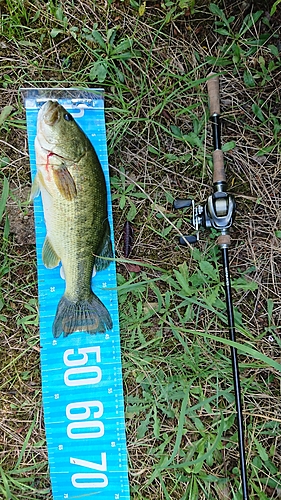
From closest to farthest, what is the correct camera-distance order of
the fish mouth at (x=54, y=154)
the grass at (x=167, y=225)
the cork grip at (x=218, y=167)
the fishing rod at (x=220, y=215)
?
1. the fish mouth at (x=54, y=154)
2. the fishing rod at (x=220, y=215)
3. the cork grip at (x=218, y=167)
4. the grass at (x=167, y=225)

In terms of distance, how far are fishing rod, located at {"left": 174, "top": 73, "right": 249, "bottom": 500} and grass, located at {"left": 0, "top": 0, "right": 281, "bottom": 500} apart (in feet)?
0.34

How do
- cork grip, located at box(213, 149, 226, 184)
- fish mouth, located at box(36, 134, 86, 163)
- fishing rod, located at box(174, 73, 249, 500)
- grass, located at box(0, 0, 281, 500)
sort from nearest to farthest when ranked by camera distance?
fish mouth, located at box(36, 134, 86, 163), fishing rod, located at box(174, 73, 249, 500), cork grip, located at box(213, 149, 226, 184), grass, located at box(0, 0, 281, 500)

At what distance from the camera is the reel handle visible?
2.74m

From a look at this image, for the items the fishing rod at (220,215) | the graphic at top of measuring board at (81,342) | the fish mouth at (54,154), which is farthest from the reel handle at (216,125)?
the fish mouth at (54,154)

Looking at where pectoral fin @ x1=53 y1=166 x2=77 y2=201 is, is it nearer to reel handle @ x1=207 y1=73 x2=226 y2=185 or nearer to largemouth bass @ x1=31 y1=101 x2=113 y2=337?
largemouth bass @ x1=31 y1=101 x2=113 y2=337

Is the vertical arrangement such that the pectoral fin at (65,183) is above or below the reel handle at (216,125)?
below

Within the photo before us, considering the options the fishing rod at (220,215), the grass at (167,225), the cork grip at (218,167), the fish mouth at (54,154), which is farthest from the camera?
the grass at (167,225)

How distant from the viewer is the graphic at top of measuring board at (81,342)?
2762mm

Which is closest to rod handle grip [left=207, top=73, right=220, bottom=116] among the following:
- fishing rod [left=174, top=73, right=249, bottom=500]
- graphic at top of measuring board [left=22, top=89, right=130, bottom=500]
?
fishing rod [left=174, top=73, right=249, bottom=500]

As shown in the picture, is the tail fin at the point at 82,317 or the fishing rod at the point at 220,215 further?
the tail fin at the point at 82,317

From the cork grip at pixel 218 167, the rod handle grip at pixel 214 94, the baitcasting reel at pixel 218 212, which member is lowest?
the baitcasting reel at pixel 218 212

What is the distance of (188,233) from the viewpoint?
292 centimetres

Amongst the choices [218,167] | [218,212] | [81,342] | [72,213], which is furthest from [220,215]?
[81,342]

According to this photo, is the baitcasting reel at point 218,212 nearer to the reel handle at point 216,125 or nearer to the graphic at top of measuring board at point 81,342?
the reel handle at point 216,125
